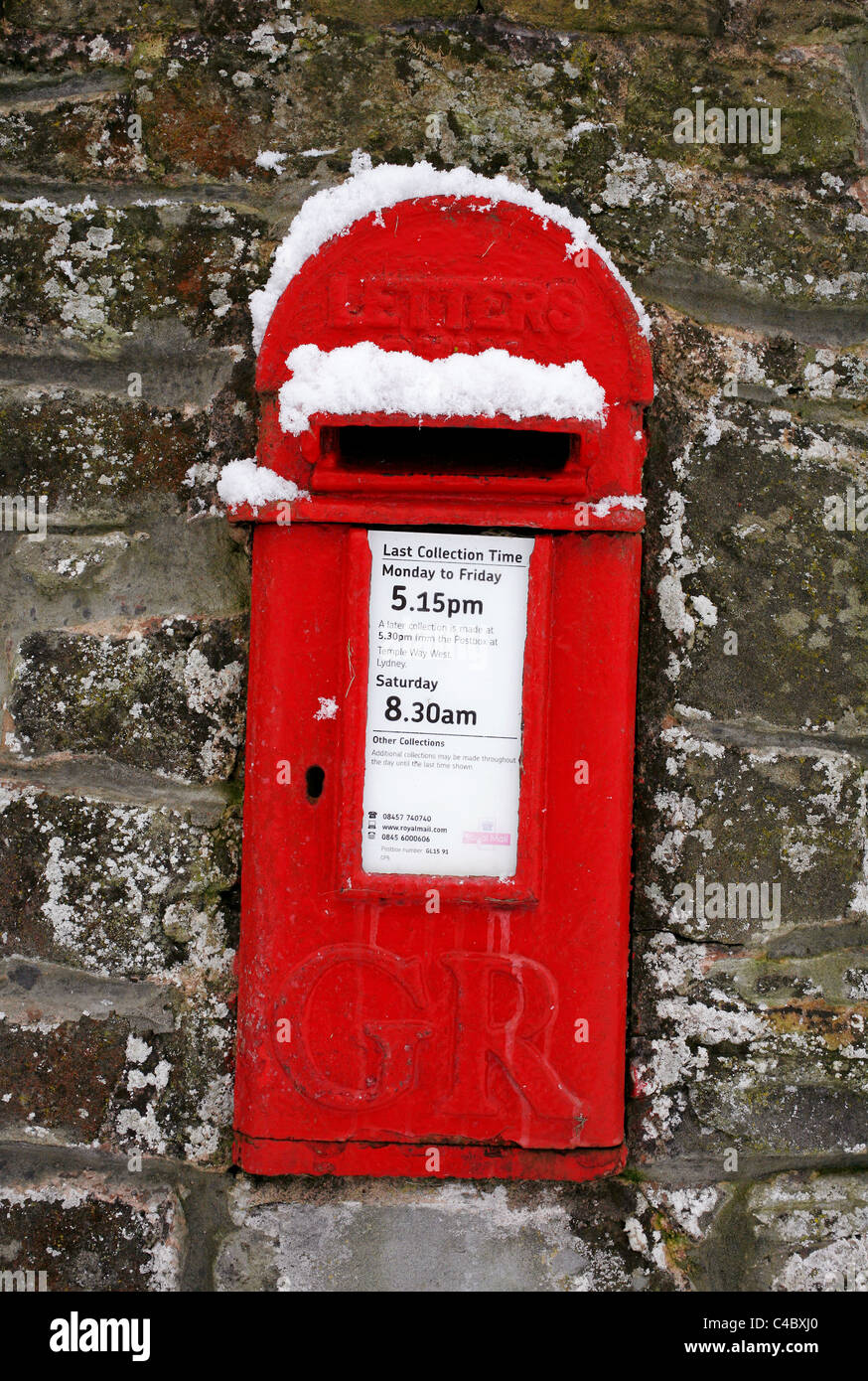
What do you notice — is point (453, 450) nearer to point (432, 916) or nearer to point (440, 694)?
point (440, 694)

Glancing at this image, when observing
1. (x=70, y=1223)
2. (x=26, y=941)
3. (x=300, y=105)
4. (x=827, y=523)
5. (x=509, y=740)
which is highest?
(x=300, y=105)

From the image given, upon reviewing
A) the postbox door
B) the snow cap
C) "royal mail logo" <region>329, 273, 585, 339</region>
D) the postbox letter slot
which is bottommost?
the postbox door

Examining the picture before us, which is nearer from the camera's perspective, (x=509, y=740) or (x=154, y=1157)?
(x=509, y=740)

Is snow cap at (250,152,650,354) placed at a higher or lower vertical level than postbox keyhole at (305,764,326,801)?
higher

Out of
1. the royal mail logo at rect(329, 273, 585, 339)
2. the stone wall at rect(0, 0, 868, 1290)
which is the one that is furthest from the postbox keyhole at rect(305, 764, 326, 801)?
the royal mail logo at rect(329, 273, 585, 339)

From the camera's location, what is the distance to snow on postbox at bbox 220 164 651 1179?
3.94 feet

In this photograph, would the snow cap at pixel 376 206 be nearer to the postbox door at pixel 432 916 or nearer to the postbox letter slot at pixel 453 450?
the postbox letter slot at pixel 453 450

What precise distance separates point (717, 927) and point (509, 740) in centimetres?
48

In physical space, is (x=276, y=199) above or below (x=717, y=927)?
above

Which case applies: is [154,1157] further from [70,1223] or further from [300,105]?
[300,105]

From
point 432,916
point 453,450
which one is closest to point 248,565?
point 453,450

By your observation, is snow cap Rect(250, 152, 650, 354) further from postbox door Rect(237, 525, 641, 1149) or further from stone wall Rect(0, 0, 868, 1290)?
postbox door Rect(237, 525, 641, 1149)

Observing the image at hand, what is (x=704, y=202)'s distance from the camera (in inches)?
55.9

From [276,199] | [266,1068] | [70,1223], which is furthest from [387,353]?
[70,1223]
